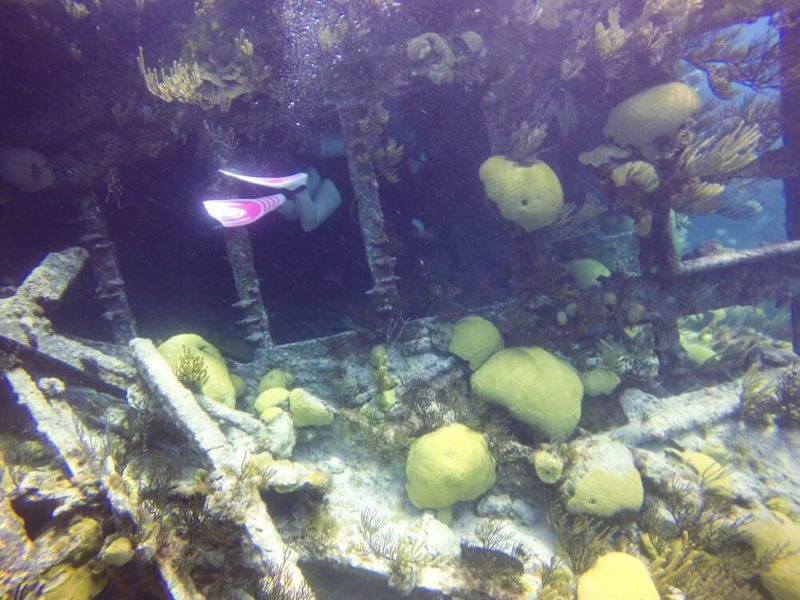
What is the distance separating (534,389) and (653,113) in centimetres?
380

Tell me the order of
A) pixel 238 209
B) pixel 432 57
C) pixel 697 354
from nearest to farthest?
pixel 238 209 < pixel 432 57 < pixel 697 354

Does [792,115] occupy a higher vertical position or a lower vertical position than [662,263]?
higher

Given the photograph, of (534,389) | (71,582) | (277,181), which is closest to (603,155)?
(534,389)

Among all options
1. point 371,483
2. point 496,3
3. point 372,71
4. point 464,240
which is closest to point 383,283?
point 371,483

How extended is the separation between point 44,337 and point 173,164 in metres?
3.30

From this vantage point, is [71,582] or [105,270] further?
[105,270]

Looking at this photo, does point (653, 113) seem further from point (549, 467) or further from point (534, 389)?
point (549, 467)

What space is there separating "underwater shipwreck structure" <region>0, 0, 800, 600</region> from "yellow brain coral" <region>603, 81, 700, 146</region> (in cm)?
4

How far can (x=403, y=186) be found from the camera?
7781mm

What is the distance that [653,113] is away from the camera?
204 inches

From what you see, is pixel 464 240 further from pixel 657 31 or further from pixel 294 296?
pixel 657 31

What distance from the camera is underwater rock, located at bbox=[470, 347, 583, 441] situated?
15.0 ft

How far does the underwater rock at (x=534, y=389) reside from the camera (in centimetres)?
456

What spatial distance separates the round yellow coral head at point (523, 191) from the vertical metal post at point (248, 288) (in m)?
3.25
